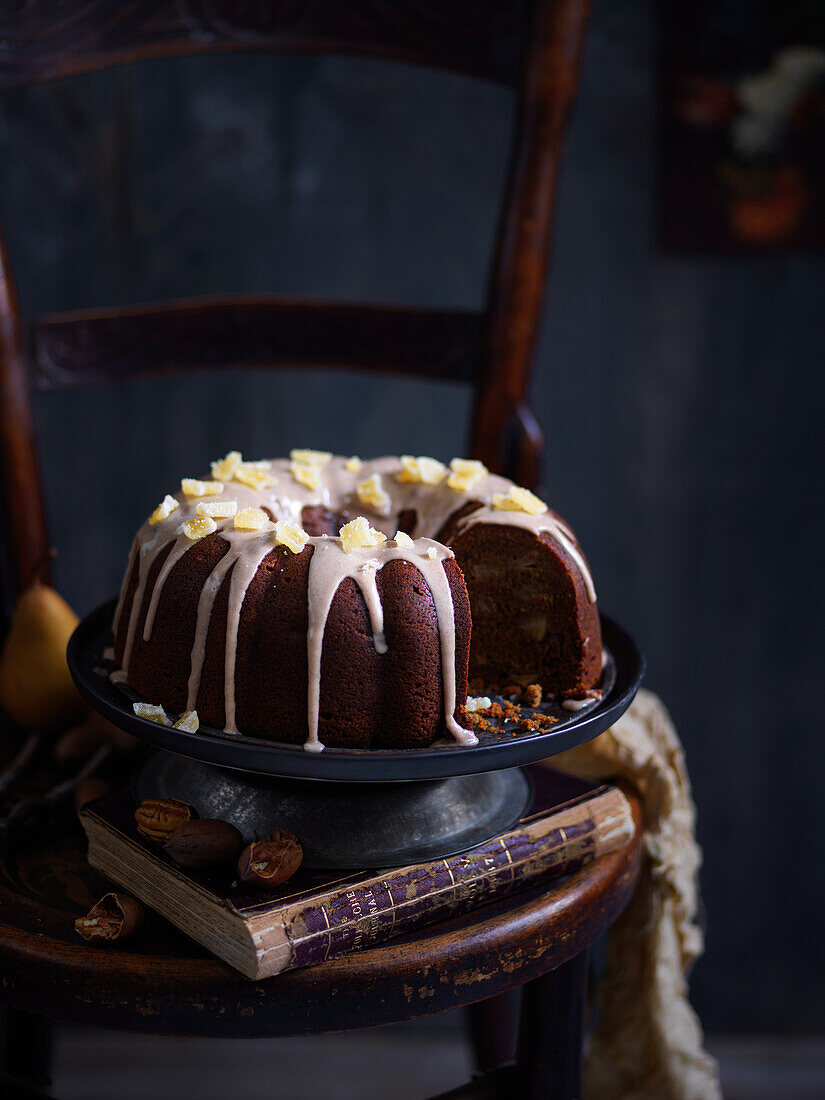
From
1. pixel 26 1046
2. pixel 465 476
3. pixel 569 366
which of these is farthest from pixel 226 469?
pixel 569 366

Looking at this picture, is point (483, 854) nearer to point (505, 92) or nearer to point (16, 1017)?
point (16, 1017)

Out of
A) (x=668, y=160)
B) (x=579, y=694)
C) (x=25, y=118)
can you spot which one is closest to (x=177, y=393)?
(x=25, y=118)

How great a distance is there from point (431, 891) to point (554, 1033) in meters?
0.27

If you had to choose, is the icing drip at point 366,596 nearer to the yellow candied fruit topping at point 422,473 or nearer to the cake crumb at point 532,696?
the cake crumb at point 532,696

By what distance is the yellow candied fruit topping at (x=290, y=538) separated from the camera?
0.92 metres

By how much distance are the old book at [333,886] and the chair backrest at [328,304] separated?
1.76 feet

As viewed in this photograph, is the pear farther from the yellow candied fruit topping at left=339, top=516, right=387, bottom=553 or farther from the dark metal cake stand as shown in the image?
the yellow candied fruit topping at left=339, top=516, right=387, bottom=553

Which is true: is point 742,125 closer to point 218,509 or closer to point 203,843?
point 218,509

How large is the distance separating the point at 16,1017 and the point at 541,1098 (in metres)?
0.67

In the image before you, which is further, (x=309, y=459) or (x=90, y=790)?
(x=309, y=459)

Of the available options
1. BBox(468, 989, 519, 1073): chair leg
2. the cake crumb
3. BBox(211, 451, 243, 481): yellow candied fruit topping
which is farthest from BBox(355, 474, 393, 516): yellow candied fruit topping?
BBox(468, 989, 519, 1073): chair leg

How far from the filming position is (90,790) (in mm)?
1054

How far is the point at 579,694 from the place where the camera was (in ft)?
3.39

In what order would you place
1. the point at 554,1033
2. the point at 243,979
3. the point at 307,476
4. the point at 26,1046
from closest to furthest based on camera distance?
the point at 243,979 < the point at 554,1033 < the point at 307,476 < the point at 26,1046
